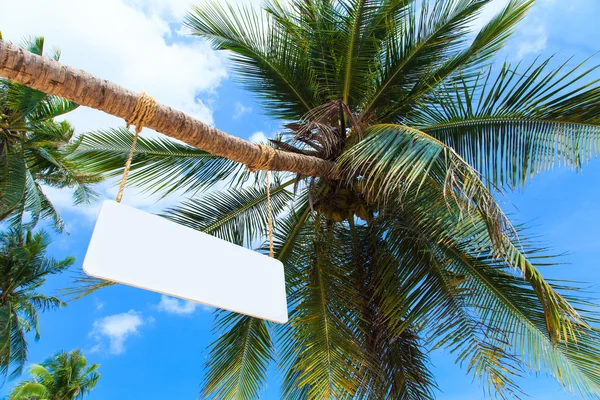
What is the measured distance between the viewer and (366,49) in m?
4.45

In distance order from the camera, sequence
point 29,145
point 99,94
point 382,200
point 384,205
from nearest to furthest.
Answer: point 99,94 < point 384,205 < point 382,200 < point 29,145

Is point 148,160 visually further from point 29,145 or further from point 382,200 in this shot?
point 29,145

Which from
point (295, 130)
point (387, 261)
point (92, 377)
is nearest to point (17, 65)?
point (295, 130)

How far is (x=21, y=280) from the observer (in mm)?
12461

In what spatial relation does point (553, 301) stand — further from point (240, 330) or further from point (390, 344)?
point (240, 330)

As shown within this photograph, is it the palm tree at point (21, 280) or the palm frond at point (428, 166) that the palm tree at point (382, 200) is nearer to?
the palm frond at point (428, 166)

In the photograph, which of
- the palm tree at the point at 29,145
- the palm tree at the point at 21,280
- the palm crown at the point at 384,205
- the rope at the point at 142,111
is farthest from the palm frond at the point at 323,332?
the palm tree at the point at 21,280

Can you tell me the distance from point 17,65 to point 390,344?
3.48 metres

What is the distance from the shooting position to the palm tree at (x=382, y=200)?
345 centimetres

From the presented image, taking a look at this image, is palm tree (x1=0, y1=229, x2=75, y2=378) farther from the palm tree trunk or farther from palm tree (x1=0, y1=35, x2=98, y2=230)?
the palm tree trunk

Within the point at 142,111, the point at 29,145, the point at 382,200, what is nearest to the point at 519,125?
the point at 382,200

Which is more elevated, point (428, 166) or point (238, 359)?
point (428, 166)

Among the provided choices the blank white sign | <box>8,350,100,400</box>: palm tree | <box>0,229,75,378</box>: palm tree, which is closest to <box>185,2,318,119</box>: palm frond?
the blank white sign

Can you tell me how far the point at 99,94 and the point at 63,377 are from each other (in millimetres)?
15016
